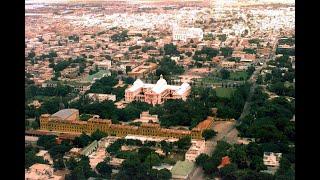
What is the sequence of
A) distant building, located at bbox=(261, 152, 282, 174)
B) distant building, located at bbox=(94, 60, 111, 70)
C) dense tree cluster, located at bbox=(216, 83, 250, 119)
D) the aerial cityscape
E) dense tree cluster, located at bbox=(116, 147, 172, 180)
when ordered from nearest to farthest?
distant building, located at bbox=(261, 152, 282, 174), dense tree cluster, located at bbox=(116, 147, 172, 180), the aerial cityscape, dense tree cluster, located at bbox=(216, 83, 250, 119), distant building, located at bbox=(94, 60, 111, 70)

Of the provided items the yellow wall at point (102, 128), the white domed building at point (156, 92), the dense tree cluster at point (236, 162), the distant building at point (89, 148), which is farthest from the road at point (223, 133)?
the distant building at point (89, 148)

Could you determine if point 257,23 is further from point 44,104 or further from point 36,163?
point 36,163

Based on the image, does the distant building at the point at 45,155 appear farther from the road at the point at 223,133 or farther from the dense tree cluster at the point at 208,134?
the dense tree cluster at the point at 208,134

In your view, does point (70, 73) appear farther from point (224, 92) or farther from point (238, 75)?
point (238, 75)

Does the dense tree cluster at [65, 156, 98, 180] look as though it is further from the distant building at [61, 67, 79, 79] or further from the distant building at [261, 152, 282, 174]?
the distant building at [61, 67, 79, 79]

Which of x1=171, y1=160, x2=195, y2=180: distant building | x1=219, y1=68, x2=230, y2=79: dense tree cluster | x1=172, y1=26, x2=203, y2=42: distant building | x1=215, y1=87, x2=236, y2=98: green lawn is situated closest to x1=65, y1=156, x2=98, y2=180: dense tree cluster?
x1=171, y1=160, x2=195, y2=180: distant building

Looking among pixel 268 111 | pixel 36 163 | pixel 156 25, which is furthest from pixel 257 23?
pixel 36 163

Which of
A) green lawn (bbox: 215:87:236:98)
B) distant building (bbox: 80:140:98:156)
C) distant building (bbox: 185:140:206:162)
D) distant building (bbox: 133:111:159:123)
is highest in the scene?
green lawn (bbox: 215:87:236:98)

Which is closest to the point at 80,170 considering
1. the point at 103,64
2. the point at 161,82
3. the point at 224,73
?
the point at 161,82
